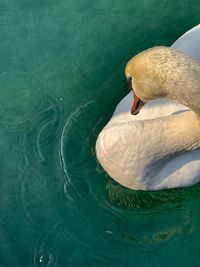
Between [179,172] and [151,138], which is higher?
[151,138]

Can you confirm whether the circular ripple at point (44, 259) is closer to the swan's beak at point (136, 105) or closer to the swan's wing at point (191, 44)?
the swan's beak at point (136, 105)

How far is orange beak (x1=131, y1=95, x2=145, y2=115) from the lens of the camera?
11.6ft

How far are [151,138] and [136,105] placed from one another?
0.22 meters

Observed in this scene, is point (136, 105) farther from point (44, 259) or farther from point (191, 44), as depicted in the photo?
point (44, 259)

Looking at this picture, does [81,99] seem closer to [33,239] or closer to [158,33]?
[158,33]

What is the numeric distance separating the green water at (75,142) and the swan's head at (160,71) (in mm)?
1048

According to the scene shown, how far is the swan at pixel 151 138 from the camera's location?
11.2 feet

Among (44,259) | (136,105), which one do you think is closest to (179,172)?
(136,105)

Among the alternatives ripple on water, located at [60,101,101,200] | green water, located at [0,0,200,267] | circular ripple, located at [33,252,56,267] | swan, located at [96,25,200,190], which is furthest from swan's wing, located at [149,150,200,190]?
circular ripple, located at [33,252,56,267]

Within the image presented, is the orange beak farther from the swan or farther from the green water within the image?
the green water

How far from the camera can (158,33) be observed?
4496mm

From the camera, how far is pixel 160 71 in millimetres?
2949

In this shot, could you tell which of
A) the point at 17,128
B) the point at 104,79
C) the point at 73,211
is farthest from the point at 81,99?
the point at 73,211

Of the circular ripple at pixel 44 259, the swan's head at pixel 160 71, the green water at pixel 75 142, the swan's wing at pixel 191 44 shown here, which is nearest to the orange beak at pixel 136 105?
the swan's head at pixel 160 71
